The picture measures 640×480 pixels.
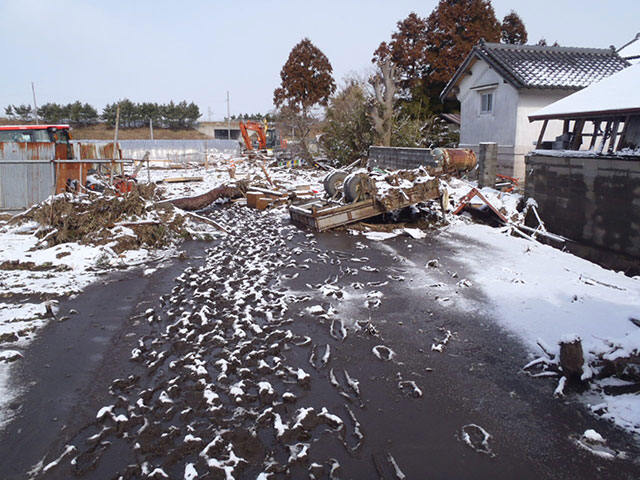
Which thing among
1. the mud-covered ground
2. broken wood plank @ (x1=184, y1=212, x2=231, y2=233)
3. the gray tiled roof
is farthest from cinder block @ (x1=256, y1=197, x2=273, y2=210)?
the gray tiled roof

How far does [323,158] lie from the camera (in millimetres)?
25516

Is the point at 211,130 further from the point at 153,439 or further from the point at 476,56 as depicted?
the point at 153,439

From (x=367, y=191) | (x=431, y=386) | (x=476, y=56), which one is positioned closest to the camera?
(x=431, y=386)

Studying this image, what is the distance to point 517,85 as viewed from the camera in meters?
15.0

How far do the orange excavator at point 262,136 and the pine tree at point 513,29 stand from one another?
16.6 metres

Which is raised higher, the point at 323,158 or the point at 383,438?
the point at 323,158

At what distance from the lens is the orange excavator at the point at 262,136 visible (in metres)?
32.4

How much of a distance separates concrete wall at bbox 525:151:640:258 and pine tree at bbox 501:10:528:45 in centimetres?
2233

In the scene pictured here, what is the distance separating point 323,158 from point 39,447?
23.2m

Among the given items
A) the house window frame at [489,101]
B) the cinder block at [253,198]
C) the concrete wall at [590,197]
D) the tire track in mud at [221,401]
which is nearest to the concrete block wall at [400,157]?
the concrete wall at [590,197]

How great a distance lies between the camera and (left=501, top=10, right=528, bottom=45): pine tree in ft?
93.2

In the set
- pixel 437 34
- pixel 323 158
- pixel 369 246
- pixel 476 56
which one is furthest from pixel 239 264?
pixel 437 34

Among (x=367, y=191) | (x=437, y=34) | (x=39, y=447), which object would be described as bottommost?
(x=39, y=447)

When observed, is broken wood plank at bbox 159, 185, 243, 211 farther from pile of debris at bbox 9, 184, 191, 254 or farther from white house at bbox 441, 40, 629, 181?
white house at bbox 441, 40, 629, 181
